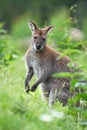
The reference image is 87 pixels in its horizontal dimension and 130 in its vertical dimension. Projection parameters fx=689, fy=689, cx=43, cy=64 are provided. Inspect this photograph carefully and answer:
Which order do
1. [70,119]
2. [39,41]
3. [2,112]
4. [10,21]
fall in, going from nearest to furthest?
[2,112] < [70,119] < [39,41] < [10,21]

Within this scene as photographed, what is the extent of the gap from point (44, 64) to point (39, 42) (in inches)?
15.0

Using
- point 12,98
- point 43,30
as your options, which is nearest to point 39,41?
point 43,30

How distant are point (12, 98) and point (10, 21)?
24198 millimetres

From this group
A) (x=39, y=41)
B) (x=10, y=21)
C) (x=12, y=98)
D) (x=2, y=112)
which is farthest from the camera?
(x=10, y=21)

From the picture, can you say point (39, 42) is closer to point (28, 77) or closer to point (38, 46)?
point (38, 46)

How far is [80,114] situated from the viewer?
9.09 metres

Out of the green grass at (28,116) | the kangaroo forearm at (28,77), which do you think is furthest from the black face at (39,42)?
the green grass at (28,116)

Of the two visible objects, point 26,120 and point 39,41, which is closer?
point 26,120

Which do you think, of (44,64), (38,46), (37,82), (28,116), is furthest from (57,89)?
(28,116)

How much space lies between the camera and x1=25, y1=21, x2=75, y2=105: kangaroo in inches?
447

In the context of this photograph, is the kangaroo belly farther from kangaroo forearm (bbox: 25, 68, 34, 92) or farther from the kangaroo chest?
kangaroo forearm (bbox: 25, 68, 34, 92)

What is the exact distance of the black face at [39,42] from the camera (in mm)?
11531

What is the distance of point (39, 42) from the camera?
11.5 meters

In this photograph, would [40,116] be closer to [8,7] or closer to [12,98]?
[12,98]
